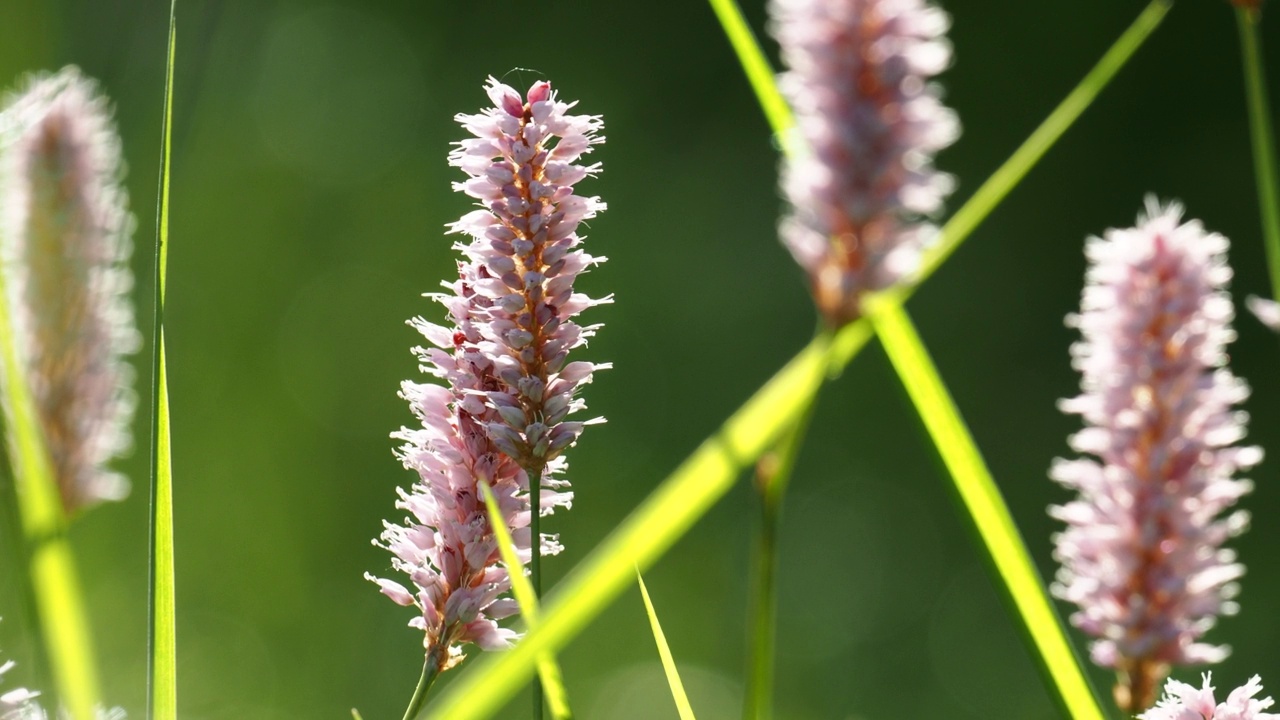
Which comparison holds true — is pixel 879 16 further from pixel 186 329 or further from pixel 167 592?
pixel 186 329

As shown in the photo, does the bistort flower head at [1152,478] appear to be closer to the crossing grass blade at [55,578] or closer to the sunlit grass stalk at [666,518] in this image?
the sunlit grass stalk at [666,518]

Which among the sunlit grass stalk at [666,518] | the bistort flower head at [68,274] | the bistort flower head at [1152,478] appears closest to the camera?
the sunlit grass stalk at [666,518]

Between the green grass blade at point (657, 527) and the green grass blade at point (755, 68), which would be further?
the green grass blade at point (755, 68)

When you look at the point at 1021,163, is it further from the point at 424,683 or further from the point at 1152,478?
the point at 424,683

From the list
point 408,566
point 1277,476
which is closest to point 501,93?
point 408,566

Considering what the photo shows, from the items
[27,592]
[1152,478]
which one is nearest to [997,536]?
[1152,478]

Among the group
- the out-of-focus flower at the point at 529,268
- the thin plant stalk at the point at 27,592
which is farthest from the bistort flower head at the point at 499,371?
the thin plant stalk at the point at 27,592
